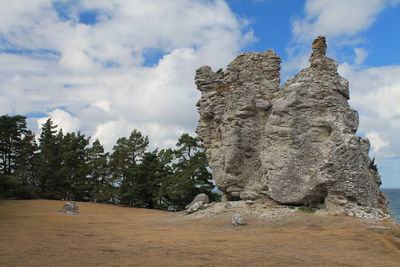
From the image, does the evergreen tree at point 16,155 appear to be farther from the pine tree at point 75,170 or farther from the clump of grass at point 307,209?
the clump of grass at point 307,209

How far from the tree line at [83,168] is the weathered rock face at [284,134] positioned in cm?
1018

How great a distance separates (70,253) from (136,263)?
2.40 m

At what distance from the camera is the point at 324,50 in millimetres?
21391

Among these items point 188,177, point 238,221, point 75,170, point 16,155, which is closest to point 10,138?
point 16,155

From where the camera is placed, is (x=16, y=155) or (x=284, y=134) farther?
(x=16, y=155)

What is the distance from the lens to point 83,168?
41.6 metres

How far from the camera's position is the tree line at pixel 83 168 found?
38188mm

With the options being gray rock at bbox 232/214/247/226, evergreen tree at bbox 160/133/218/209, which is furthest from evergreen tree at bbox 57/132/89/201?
gray rock at bbox 232/214/247/226

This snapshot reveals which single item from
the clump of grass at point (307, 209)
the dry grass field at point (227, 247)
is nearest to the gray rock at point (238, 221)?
the dry grass field at point (227, 247)

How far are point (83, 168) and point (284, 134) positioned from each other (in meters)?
28.8

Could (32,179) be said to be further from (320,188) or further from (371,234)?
(371,234)

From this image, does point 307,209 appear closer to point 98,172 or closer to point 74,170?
point 98,172

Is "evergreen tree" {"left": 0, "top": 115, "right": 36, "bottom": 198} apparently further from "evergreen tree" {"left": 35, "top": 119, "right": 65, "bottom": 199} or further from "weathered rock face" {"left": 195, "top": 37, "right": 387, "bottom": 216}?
"weathered rock face" {"left": 195, "top": 37, "right": 387, "bottom": 216}

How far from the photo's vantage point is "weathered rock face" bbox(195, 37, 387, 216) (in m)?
18.8
